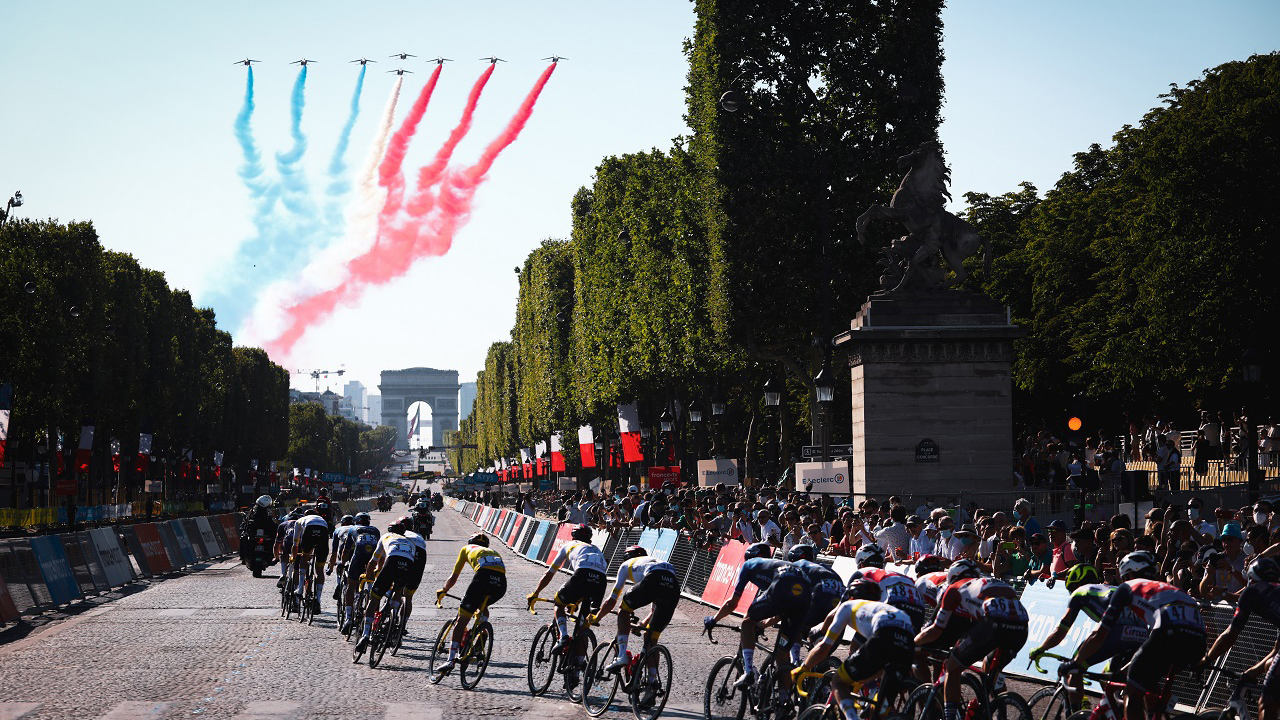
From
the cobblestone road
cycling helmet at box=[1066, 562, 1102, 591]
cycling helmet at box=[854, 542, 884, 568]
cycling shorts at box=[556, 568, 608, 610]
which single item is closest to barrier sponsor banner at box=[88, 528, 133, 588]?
the cobblestone road

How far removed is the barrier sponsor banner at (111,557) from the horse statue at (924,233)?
17.0 metres

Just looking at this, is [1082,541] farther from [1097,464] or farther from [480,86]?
[480,86]

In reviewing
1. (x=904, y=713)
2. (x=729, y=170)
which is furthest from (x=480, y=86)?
(x=904, y=713)

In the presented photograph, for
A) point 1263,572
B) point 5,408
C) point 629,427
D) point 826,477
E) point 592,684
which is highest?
point 5,408

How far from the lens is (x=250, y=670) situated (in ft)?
59.7

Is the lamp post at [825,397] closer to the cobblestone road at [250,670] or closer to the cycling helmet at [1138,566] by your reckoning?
the cobblestone road at [250,670]

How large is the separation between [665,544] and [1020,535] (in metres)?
13.6

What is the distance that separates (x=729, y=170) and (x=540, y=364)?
173 ft

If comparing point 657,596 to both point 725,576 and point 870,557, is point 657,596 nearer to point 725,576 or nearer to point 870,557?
point 870,557

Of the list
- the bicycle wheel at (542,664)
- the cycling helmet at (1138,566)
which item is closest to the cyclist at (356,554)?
the bicycle wheel at (542,664)

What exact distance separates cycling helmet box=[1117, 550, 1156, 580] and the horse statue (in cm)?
2028

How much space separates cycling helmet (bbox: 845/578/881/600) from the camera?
13.0 m

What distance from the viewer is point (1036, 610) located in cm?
1681

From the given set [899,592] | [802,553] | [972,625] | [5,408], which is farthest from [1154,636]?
[5,408]
